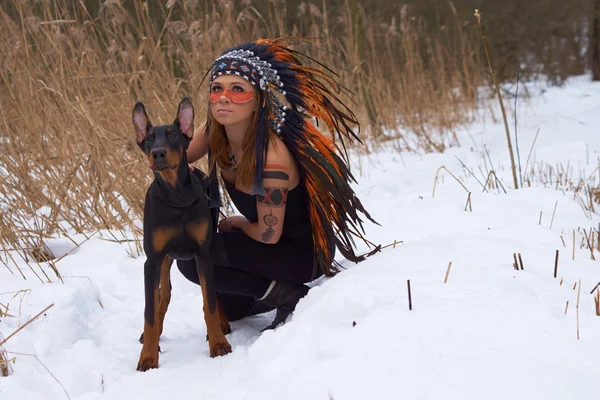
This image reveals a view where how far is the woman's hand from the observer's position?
108 inches

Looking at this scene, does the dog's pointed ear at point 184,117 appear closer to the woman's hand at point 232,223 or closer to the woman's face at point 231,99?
the woman's face at point 231,99

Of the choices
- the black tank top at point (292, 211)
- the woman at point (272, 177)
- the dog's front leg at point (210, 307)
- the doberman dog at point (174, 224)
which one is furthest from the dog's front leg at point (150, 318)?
the black tank top at point (292, 211)

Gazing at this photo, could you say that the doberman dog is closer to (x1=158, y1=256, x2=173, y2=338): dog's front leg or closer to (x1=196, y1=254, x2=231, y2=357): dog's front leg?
(x1=196, y1=254, x2=231, y2=357): dog's front leg

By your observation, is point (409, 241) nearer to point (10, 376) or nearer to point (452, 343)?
point (452, 343)

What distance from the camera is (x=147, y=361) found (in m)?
2.26

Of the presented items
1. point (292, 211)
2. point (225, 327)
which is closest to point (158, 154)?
point (292, 211)

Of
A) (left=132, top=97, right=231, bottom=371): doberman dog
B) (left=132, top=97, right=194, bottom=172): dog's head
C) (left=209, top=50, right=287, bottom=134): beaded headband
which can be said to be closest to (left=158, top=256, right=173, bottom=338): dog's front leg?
(left=132, top=97, right=231, bottom=371): doberman dog

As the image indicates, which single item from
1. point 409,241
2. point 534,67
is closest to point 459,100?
point 534,67

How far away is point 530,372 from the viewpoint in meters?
1.50

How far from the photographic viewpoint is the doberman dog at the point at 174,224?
2.18m

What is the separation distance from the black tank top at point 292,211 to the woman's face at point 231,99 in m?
0.37

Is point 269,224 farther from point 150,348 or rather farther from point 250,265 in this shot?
point 150,348

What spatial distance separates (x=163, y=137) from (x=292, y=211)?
31.2 inches

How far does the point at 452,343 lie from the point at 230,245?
124 cm
